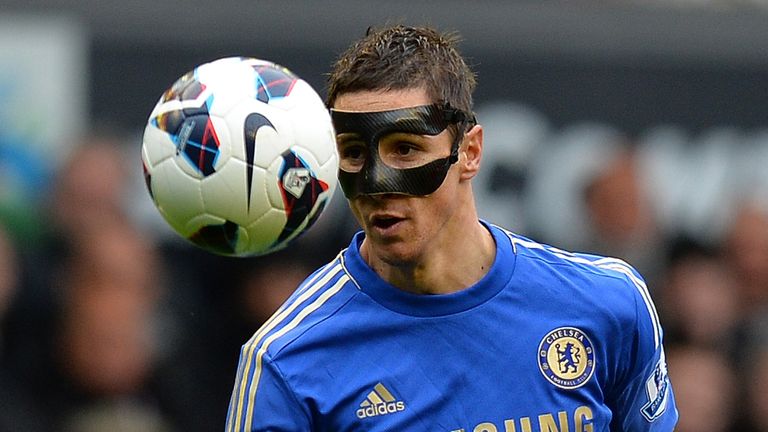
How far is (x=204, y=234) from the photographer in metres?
4.88

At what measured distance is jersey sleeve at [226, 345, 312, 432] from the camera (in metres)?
4.79

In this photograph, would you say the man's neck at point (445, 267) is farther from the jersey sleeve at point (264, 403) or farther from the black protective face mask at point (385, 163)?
the jersey sleeve at point (264, 403)

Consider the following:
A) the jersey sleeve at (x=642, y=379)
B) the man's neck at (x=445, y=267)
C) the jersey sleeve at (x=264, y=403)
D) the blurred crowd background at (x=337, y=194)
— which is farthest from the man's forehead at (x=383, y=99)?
the blurred crowd background at (x=337, y=194)

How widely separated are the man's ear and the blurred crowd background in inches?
129

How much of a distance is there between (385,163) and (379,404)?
2.52 ft

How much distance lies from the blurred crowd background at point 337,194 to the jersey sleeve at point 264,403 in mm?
3119

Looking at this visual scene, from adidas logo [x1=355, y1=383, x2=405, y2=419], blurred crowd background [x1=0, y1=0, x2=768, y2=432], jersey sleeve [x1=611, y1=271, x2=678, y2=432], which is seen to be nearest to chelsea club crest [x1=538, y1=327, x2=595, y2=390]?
jersey sleeve [x1=611, y1=271, x2=678, y2=432]

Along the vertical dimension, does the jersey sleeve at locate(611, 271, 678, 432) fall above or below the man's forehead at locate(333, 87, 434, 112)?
below

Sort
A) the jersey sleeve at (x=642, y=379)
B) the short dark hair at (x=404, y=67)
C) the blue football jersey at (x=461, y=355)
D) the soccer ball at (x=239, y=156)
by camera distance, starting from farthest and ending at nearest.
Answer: the jersey sleeve at (x=642, y=379) < the short dark hair at (x=404, y=67) < the blue football jersey at (x=461, y=355) < the soccer ball at (x=239, y=156)

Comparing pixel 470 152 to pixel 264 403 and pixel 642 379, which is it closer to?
pixel 642 379

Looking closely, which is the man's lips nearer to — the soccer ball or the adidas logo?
the soccer ball

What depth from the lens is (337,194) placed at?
931 centimetres

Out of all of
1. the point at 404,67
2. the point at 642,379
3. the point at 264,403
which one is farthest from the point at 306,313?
the point at 642,379

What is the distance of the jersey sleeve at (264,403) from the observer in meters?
4.79
